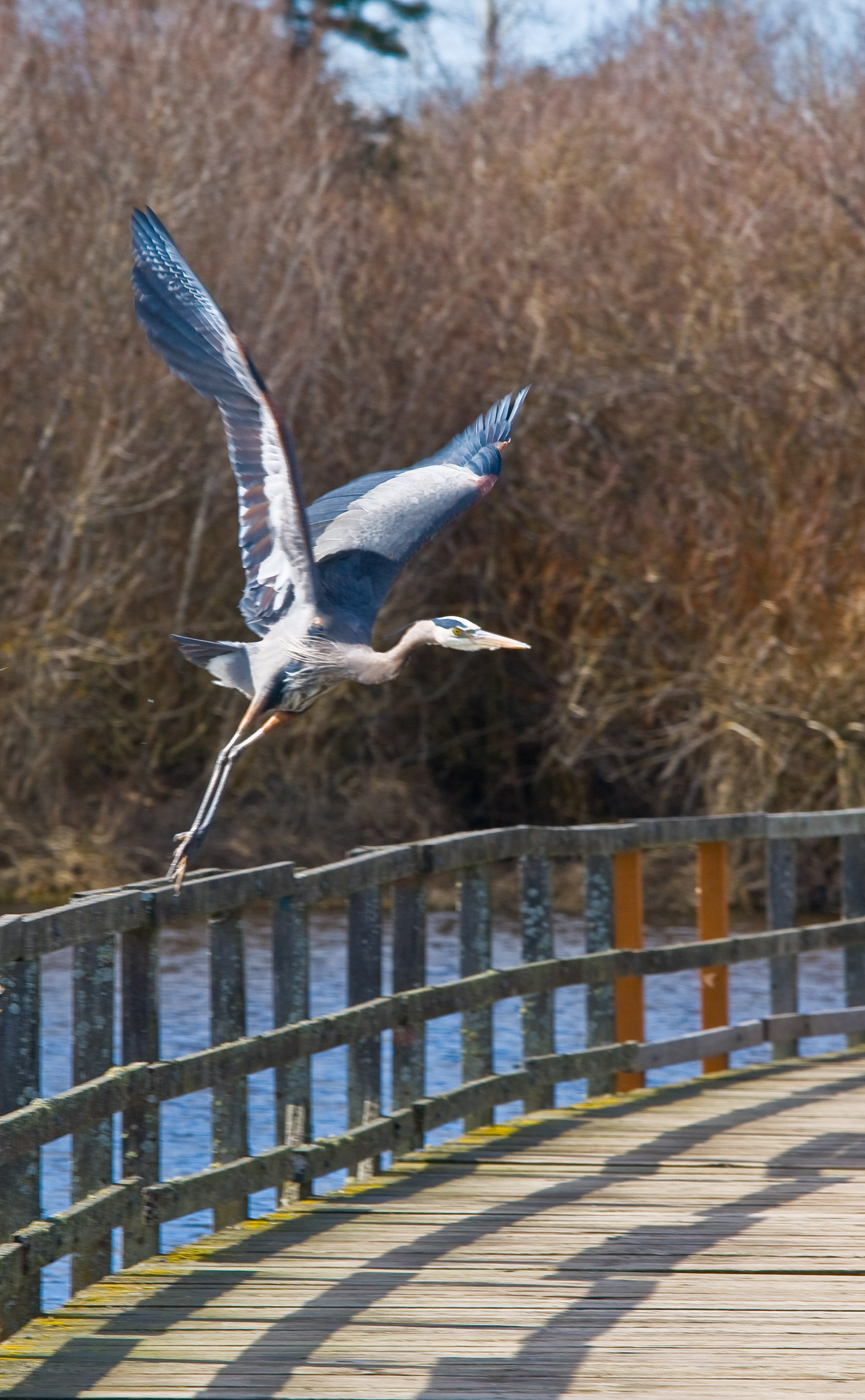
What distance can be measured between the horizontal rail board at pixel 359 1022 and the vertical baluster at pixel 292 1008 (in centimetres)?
7

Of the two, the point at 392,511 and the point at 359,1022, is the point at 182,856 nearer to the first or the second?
the point at 359,1022

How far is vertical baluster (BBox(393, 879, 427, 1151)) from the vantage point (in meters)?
5.45

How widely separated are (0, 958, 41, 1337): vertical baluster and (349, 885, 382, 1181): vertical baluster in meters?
1.47

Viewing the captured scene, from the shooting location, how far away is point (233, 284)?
1440cm

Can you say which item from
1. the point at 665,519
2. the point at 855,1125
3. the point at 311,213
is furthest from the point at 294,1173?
the point at 311,213

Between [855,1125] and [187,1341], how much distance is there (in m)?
2.59

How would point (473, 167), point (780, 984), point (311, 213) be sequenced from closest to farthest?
point (780, 984) → point (311, 213) → point (473, 167)

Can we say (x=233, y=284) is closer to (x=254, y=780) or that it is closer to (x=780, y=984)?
(x=254, y=780)

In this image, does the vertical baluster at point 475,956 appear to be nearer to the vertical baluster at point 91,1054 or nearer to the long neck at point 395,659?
the long neck at point 395,659

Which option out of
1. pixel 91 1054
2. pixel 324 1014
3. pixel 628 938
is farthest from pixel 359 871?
pixel 324 1014

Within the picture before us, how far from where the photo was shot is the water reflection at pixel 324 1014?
7.25 m

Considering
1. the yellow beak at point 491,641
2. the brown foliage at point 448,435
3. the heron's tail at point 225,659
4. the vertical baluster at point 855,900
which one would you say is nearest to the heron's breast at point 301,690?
the heron's tail at point 225,659

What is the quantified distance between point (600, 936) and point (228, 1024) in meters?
1.86

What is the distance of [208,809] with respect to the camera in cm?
443
